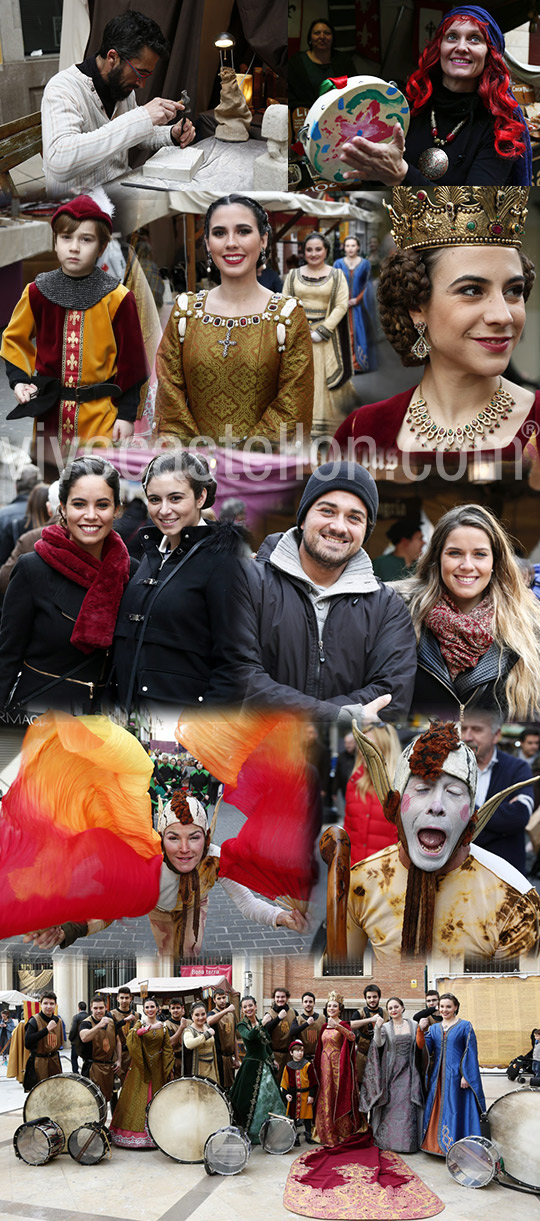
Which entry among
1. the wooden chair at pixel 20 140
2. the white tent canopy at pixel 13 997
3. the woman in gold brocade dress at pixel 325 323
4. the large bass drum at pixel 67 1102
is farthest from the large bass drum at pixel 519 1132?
the wooden chair at pixel 20 140

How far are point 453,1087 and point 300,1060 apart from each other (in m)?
0.73

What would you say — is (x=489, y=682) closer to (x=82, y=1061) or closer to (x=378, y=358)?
(x=378, y=358)

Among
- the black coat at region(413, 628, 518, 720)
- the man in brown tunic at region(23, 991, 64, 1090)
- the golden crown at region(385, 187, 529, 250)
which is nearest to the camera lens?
the golden crown at region(385, 187, 529, 250)

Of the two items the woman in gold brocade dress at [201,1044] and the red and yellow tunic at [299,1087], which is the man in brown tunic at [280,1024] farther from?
the woman in gold brocade dress at [201,1044]

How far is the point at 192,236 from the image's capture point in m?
4.56

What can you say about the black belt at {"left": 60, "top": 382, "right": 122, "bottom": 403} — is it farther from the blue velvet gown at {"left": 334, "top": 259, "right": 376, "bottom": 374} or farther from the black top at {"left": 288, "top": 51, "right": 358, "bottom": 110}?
the black top at {"left": 288, "top": 51, "right": 358, "bottom": 110}

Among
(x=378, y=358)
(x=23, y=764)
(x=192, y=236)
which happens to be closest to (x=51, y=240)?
(x=192, y=236)

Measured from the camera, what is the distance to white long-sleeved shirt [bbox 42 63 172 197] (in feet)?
14.9

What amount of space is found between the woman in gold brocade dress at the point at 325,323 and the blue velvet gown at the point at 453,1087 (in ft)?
9.13

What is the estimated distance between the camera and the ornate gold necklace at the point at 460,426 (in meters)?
4.50

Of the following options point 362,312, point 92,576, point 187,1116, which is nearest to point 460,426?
point 362,312

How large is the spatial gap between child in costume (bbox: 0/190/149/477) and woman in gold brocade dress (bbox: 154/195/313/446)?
186 mm

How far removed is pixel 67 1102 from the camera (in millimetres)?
4727

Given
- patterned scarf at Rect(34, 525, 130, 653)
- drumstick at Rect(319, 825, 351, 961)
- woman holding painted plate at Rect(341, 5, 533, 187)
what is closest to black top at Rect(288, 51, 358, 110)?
woman holding painted plate at Rect(341, 5, 533, 187)
